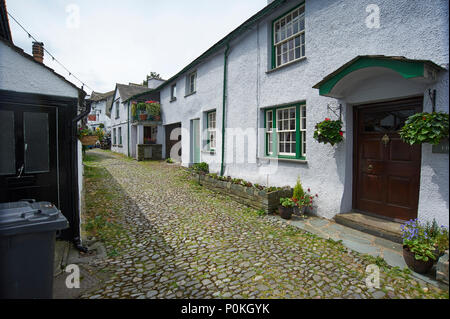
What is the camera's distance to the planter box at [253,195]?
21.2ft

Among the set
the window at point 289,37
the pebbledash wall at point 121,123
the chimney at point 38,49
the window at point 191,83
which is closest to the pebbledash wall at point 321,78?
the window at point 289,37

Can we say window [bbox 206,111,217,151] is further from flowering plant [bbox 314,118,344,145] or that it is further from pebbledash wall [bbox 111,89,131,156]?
pebbledash wall [bbox 111,89,131,156]

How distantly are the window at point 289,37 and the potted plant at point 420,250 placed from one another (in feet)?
16.9

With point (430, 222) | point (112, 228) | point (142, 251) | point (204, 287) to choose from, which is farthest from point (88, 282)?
point (430, 222)

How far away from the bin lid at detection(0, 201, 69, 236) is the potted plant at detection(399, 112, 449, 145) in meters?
5.10

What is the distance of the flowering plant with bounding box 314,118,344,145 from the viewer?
539 cm

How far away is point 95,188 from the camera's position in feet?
29.6

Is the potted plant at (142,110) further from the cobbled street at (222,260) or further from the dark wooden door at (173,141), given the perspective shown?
the cobbled street at (222,260)

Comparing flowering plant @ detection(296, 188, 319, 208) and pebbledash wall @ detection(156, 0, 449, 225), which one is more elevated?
pebbledash wall @ detection(156, 0, 449, 225)

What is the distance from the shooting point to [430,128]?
371 cm

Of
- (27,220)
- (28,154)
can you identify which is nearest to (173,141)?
(28,154)

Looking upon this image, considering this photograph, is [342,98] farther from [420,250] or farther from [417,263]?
[417,263]

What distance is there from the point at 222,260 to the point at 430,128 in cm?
384

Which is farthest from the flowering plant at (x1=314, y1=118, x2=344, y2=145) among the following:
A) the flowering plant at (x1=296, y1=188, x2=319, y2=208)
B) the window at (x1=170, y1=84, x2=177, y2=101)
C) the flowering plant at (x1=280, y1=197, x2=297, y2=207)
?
the window at (x1=170, y1=84, x2=177, y2=101)
